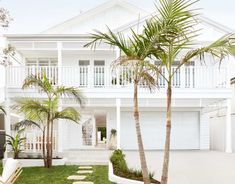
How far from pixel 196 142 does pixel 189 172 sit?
34.0ft

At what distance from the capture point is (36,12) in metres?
28.3

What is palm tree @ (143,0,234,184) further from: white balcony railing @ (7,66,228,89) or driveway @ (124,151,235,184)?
white balcony railing @ (7,66,228,89)

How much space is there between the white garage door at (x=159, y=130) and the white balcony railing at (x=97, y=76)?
2.65m

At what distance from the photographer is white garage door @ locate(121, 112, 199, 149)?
2077cm

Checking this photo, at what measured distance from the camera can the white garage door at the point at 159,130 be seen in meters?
20.8

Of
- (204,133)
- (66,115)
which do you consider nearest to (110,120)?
(204,133)

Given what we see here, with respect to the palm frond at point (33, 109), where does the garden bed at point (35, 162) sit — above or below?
below

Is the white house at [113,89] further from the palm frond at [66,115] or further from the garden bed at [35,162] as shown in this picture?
the palm frond at [66,115]

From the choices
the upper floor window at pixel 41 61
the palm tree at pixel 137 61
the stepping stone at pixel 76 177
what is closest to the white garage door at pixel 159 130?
the upper floor window at pixel 41 61

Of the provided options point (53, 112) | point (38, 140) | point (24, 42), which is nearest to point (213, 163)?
point (53, 112)

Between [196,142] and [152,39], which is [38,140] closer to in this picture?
[196,142]

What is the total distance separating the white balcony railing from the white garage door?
265cm

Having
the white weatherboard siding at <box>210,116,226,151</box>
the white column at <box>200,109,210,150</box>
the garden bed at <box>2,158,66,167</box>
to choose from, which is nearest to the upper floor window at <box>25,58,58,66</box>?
the garden bed at <box>2,158,66,167</box>

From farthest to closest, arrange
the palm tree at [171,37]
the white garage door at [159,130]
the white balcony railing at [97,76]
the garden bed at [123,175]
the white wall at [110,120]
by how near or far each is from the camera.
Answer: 1. the white garage door at [159,130]
2. the white wall at [110,120]
3. the white balcony railing at [97,76]
4. the garden bed at [123,175]
5. the palm tree at [171,37]
